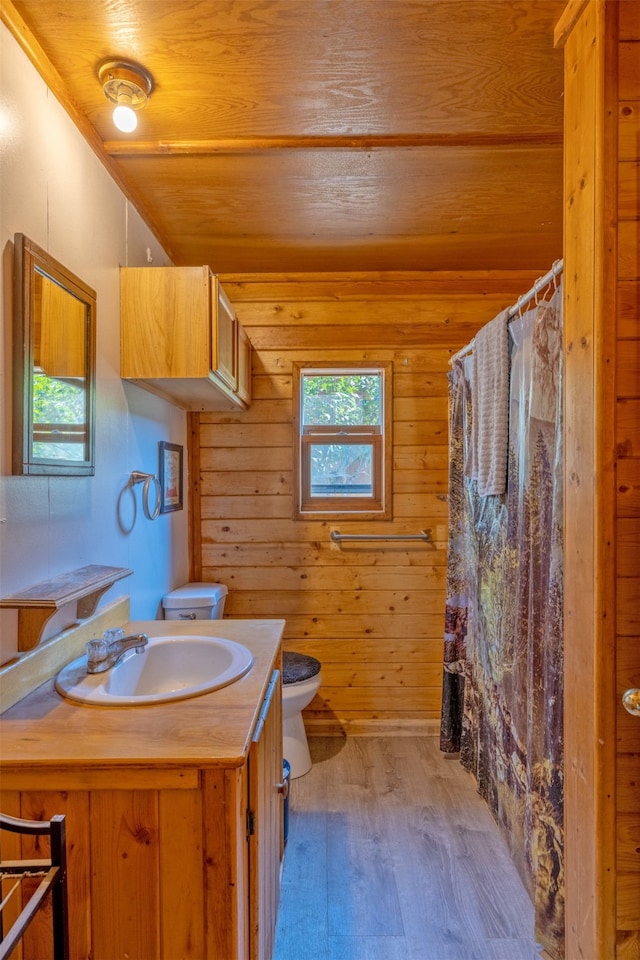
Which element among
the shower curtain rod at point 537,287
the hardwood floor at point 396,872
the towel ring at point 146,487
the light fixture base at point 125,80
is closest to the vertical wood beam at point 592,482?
the shower curtain rod at point 537,287

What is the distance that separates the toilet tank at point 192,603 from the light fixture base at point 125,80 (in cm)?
174

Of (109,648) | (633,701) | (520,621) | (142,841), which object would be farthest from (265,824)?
(520,621)

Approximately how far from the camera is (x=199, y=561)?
2498 millimetres

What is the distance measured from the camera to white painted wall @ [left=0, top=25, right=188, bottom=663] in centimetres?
103

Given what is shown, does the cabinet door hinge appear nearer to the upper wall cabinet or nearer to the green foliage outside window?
the upper wall cabinet

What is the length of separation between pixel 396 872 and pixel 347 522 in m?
1.42

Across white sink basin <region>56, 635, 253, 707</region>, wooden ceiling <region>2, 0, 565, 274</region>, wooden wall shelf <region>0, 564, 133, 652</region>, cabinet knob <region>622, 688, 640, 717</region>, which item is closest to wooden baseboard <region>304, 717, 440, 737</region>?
white sink basin <region>56, 635, 253, 707</region>

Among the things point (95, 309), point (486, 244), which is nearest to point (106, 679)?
point (95, 309)

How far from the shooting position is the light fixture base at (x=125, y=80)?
121cm

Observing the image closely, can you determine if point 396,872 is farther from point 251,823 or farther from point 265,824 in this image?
point 251,823

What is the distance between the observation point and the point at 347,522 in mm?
2480

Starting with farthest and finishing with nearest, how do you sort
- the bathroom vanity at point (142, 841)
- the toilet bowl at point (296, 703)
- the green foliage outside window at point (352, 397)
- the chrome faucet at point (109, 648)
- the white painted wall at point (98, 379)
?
the green foliage outside window at point (352, 397), the toilet bowl at point (296, 703), the chrome faucet at point (109, 648), the white painted wall at point (98, 379), the bathroom vanity at point (142, 841)

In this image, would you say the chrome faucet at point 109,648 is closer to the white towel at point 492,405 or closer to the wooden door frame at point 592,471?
the wooden door frame at point 592,471

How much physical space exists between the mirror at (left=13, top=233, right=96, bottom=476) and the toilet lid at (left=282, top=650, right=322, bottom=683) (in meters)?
1.19
